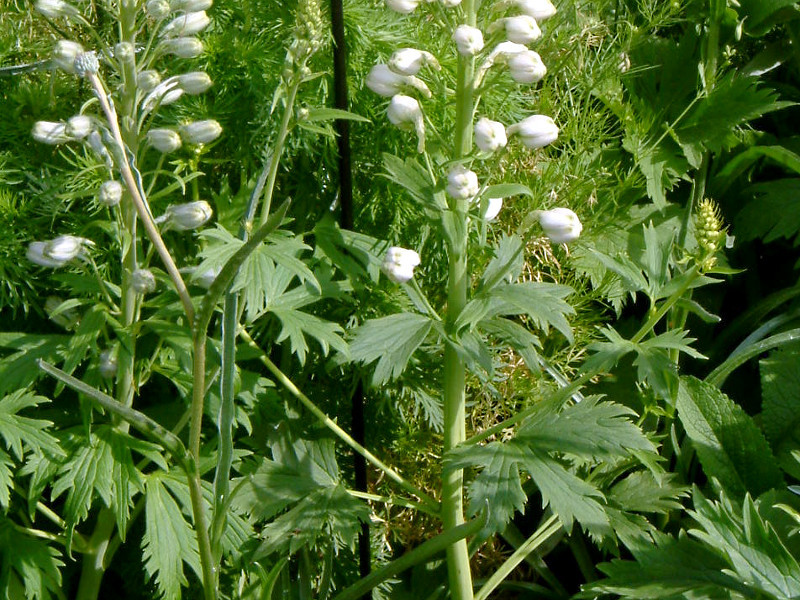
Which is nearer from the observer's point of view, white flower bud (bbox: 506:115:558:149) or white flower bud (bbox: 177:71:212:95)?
white flower bud (bbox: 177:71:212:95)

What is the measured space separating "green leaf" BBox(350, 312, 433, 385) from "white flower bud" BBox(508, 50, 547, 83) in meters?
0.35

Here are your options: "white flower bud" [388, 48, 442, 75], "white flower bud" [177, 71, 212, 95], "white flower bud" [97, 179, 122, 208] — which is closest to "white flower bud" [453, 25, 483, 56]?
"white flower bud" [388, 48, 442, 75]

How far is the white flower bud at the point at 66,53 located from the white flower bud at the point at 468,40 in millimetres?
464

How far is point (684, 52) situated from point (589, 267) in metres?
0.57

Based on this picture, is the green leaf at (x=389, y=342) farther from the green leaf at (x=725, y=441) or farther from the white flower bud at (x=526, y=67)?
the green leaf at (x=725, y=441)

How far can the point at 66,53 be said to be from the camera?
1144 millimetres

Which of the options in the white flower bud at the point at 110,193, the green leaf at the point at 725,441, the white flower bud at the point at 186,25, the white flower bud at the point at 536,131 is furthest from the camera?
the green leaf at the point at 725,441

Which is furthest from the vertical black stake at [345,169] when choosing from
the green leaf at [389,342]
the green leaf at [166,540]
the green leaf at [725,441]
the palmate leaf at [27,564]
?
the green leaf at [725,441]

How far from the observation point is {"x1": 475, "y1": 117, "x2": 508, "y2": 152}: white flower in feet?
4.03

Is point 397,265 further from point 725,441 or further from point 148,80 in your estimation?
point 725,441

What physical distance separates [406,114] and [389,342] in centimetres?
30

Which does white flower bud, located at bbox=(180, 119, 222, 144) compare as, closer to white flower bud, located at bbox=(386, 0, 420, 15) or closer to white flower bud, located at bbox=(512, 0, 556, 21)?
white flower bud, located at bbox=(386, 0, 420, 15)

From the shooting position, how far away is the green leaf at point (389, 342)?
121cm

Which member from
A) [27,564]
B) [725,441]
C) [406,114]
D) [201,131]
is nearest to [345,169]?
[406,114]
